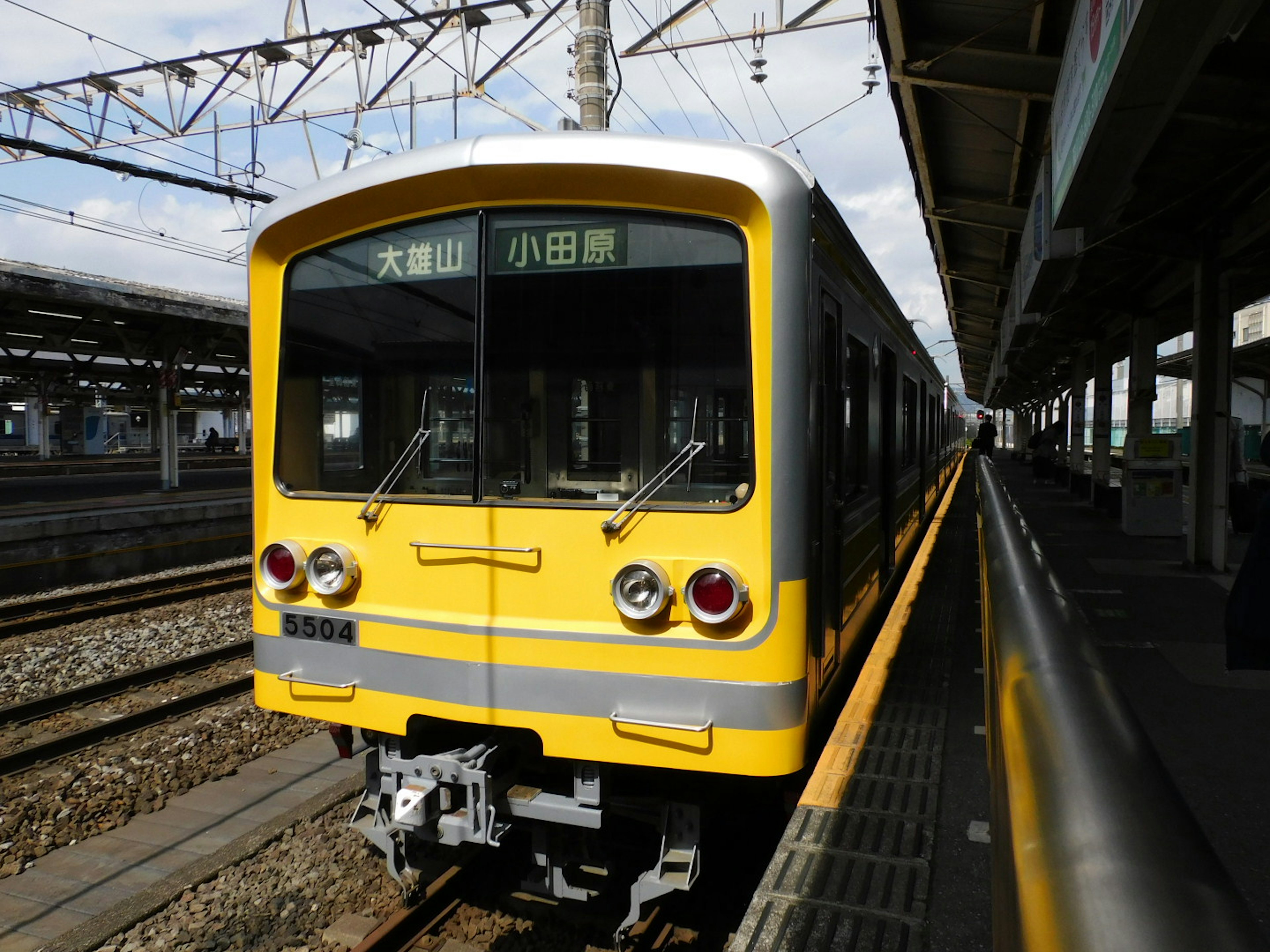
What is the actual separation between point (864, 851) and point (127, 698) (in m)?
5.95

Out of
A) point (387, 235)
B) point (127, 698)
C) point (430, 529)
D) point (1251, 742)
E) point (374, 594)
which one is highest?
point (387, 235)

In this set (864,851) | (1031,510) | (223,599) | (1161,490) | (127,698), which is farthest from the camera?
(1031,510)

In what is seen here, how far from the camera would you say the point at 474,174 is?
3006mm

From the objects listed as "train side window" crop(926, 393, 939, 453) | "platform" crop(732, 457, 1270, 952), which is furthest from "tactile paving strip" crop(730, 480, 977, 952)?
"train side window" crop(926, 393, 939, 453)

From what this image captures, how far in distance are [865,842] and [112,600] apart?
10.2 metres

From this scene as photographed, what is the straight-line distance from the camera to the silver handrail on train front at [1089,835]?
735 millimetres

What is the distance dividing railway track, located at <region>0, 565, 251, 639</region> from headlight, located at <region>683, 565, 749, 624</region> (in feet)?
27.5

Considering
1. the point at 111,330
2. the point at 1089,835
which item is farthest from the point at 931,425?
the point at 111,330

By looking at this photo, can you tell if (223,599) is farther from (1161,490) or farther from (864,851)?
(1161,490)

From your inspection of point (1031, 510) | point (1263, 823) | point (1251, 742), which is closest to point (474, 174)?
point (1263, 823)

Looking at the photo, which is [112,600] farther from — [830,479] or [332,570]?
[830,479]

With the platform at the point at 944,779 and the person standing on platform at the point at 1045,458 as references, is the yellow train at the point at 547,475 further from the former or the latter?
the person standing on platform at the point at 1045,458

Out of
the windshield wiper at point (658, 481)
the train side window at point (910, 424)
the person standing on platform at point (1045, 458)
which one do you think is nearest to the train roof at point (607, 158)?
the windshield wiper at point (658, 481)

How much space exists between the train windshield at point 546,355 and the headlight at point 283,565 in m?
0.29
